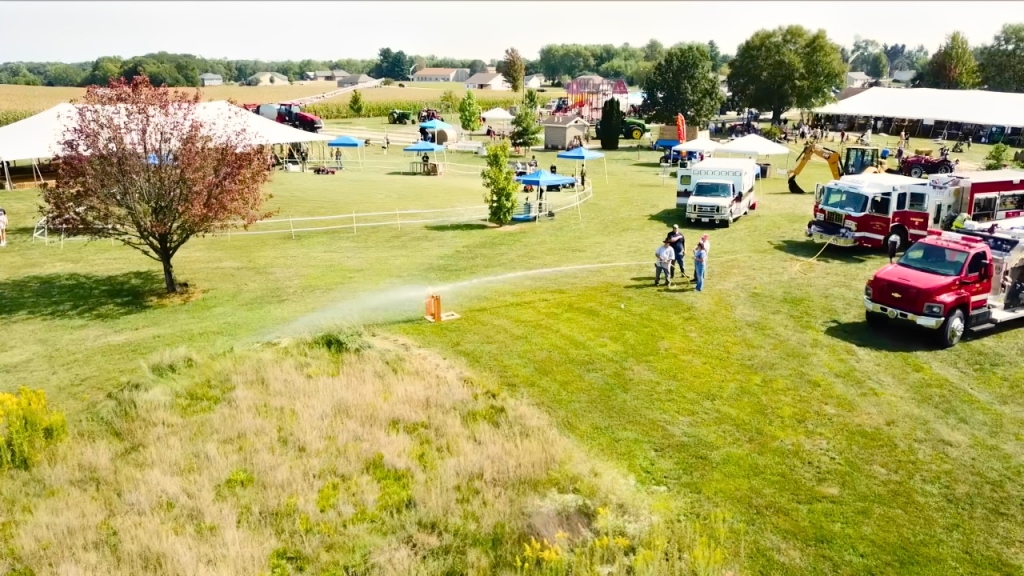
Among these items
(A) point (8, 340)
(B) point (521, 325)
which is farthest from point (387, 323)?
(A) point (8, 340)

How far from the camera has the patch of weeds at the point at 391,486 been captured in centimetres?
950

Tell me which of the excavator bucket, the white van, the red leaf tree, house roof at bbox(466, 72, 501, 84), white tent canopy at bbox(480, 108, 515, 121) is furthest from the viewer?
house roof at bbox(466, 72, 501, 84)

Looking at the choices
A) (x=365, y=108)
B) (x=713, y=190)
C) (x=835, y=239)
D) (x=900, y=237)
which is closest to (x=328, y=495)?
(x=835, y=239)

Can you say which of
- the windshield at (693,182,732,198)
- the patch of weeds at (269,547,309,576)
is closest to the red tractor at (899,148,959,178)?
the windshield at (693,182,732,198)

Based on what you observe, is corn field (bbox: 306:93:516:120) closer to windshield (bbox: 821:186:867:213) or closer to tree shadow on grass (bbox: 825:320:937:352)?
windshield (bbox: 821:186:867:213)

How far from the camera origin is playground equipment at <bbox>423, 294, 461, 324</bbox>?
16344mm

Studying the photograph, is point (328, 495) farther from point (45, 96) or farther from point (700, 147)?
point (45, 96)

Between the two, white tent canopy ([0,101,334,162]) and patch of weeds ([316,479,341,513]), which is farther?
white tent canopy ([0,101,334,162])

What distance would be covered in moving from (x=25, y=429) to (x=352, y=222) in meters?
18.0

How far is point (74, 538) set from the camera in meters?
8.83

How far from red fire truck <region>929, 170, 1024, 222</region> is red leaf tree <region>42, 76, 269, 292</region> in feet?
73.9

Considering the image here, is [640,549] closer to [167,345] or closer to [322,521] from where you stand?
[322,521]

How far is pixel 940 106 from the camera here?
61375 millimetres

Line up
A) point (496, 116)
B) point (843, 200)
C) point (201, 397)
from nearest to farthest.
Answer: point (201, 397) → point (843, 200) → point (496, 116)
